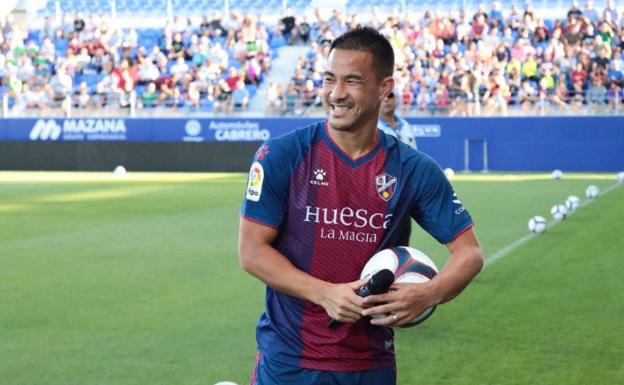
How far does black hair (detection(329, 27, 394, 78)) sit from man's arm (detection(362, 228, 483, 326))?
77 centimetres

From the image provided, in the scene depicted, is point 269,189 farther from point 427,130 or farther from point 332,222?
point 427,130

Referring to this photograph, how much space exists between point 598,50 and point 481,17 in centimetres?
462

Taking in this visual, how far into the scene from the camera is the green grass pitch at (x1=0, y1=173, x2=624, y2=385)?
25.9 ft

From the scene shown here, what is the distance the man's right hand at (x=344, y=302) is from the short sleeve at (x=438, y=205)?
0.58m

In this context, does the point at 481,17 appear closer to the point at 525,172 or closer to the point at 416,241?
the point at 525,172

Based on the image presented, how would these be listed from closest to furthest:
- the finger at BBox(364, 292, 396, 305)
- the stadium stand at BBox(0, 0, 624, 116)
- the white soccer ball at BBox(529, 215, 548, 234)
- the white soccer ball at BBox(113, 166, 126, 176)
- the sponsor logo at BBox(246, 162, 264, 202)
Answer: the finger at BBox(364, 292, 396, 305), the sponsor logo at BBox(246, 162, 264, 202), the white soccer ball at BBox(529, 215, 548, 234), the stadium stand at BBox(0, 0, 624, 116), the white soccer ball at BBox(113, 166, 126, 176)

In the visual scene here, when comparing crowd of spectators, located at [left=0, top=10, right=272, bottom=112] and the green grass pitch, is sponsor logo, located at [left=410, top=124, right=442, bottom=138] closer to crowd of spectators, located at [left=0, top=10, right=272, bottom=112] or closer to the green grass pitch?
crowd of spectators, located at [left=0, top=10, right=272, bottom=112]

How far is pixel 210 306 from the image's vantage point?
414 inches

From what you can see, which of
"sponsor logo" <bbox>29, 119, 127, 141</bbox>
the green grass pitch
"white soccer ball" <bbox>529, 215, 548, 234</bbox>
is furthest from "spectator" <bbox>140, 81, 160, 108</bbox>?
"white soccer ball" <bbox>529, 215, 548, 234</bbox>

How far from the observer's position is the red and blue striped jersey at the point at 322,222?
13.7 feet

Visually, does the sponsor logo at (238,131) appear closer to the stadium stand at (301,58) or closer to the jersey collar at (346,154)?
the stadium stand at (301,58)

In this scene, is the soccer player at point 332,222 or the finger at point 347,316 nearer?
the finger at point 347,316

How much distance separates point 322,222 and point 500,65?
30.1 meters

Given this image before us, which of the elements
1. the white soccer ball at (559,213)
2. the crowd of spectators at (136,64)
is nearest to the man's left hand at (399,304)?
the white soccer ball at (559,213)
